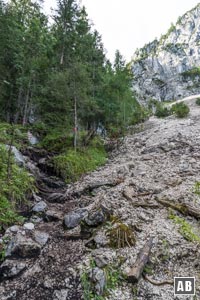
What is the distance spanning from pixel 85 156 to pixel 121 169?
271cm

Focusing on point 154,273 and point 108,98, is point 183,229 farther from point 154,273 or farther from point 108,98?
point 108,98

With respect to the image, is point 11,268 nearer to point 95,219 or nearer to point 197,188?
point 95,219

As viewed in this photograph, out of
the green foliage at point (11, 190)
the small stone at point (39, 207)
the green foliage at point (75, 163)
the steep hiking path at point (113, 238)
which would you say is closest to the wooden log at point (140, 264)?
the steep hiking path at point (113, 238)

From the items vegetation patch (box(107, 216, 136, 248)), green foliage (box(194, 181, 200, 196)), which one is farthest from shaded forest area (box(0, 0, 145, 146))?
vegetation patch (box(107, 216, 136, 248))

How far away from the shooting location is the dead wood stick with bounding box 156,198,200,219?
543cm

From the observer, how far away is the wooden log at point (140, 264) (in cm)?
→ 360

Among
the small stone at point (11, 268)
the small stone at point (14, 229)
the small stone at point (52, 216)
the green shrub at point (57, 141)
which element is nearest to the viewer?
the small stone at point (11, 268)

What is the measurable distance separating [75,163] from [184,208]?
6042 mm

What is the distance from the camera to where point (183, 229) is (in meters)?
4.95

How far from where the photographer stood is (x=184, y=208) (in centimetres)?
567

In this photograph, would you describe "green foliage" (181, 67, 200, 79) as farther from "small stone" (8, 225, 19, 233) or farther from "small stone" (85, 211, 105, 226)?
"small stone" (8, 225, 19, 233)

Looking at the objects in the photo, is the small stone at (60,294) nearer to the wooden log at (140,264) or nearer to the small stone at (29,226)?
the wooden log at (140,264)

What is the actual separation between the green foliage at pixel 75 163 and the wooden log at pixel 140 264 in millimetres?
5868

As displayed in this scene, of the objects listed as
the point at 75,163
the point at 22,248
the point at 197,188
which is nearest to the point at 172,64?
the point at 75,163
